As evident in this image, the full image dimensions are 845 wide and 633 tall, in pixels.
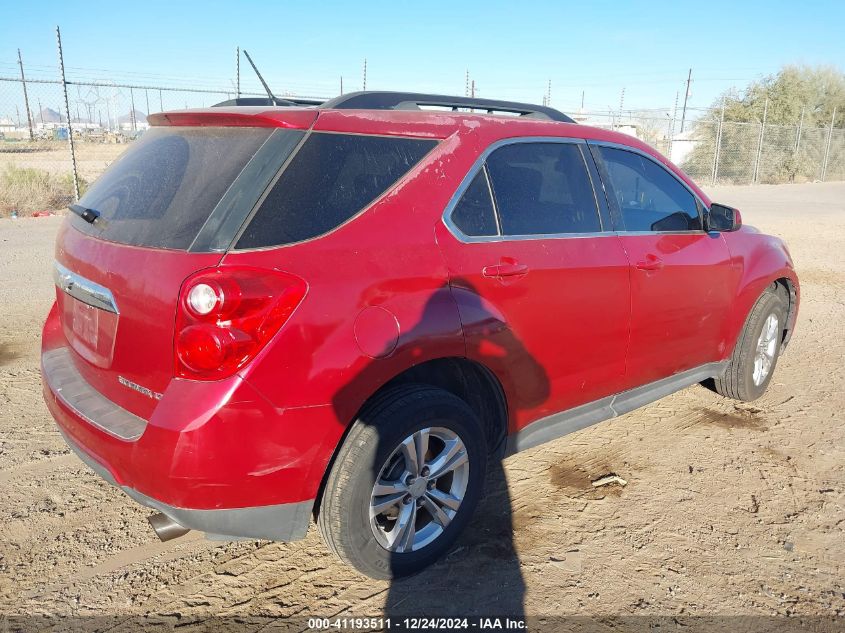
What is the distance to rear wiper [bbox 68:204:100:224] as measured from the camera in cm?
269

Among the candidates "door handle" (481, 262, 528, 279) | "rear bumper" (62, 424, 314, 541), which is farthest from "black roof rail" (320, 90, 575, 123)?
"rear bumper" (62, 424, 314, 541)

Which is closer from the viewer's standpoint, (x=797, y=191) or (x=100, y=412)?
(x=100, y=412)

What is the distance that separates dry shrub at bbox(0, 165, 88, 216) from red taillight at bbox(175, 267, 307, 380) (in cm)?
1253

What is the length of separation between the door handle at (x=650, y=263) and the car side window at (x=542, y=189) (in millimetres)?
320

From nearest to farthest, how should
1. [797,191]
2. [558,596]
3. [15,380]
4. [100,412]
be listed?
[100,412] < [558,596] < [15,380] < [797,191]

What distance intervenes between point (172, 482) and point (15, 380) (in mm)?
3150

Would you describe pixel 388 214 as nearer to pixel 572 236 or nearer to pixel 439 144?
pixel 439 144

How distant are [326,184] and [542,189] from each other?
3.93 ft

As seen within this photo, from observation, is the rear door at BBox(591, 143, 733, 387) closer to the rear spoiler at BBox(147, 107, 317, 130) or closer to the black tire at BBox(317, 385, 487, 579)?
the black tire at BBox(317, 385, 487, 579)

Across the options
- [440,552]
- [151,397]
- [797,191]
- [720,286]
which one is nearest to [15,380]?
[151,397]

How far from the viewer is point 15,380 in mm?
4574

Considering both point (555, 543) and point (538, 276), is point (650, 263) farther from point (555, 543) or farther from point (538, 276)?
point (555, 543)

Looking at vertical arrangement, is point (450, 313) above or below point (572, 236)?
below

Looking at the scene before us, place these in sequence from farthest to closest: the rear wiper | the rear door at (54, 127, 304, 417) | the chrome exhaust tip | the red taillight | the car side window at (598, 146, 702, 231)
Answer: the car side window at (598, 146, 702, 231) < the rear wiper < the chrome exhaust tip < the rear door at (54, 127, 304, 417) < the red taillight
